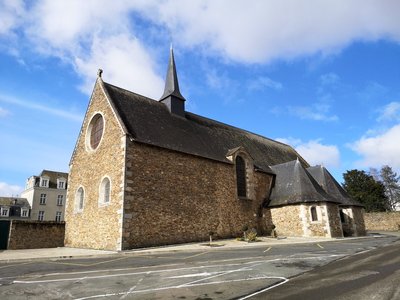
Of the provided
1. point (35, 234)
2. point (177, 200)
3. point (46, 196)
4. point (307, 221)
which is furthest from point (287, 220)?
point (46, 196)

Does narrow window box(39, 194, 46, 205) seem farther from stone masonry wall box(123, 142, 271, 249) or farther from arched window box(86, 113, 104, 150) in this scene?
stone masonry wall box(123, 142, 271, 249)

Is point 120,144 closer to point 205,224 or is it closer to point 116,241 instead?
point 116,241

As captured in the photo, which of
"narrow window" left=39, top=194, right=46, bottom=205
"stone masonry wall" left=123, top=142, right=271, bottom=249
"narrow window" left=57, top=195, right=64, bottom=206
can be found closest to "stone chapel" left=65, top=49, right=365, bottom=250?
"stone masonry wall" left=123, top=142, right=271, bottom=249

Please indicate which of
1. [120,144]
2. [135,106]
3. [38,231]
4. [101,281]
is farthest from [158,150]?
[101,281]

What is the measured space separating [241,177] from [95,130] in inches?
423

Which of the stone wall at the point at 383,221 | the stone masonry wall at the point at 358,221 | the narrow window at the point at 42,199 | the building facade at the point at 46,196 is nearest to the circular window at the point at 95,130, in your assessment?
the stone masonry wall at the point at 358,221

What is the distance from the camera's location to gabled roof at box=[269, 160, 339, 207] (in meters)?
21.0

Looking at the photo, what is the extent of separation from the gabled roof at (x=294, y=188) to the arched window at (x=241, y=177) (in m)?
2.67

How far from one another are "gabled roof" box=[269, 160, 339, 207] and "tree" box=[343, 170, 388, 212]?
2489cm

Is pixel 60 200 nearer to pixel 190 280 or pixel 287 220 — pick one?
pixel 287 220

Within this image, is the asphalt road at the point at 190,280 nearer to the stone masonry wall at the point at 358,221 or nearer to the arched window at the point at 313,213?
the arched window at the point at 313,213

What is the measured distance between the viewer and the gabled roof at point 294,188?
21.0 m

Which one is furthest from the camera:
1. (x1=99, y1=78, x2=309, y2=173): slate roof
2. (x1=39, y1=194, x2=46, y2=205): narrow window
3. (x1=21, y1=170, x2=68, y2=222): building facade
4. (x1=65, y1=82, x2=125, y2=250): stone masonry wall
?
(x1=39, y1=194, x2=46, y2=205): narrow window

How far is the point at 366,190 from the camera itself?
4362cm
